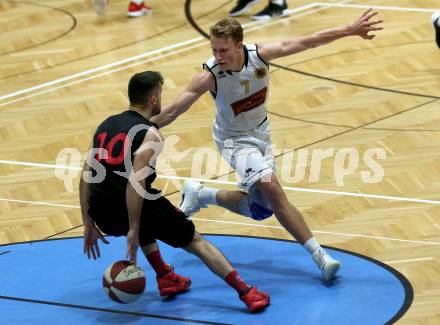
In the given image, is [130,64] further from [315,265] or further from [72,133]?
[315,265]

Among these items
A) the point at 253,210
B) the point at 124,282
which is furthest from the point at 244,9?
the point at 124,282

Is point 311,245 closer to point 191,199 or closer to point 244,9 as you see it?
point 191,199

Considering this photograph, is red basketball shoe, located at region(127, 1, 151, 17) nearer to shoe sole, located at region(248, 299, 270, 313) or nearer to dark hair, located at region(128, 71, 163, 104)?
dark hair, located at region(128, 71, 163, 104)

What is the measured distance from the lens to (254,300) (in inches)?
307

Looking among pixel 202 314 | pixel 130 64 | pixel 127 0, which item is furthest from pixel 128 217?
pixel 127 0

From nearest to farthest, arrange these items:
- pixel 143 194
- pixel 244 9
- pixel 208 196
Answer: pixel 143 194, pixel 208 196, pixel 244 9

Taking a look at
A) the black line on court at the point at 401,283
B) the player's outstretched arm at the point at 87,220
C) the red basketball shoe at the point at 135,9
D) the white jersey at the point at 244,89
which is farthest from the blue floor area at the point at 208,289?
the red basketball shoe at the point at 135,9

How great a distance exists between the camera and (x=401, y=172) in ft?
33.7

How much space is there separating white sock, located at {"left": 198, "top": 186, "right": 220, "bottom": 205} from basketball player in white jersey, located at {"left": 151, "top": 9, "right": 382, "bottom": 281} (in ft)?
1.13

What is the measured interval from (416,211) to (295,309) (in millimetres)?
2031

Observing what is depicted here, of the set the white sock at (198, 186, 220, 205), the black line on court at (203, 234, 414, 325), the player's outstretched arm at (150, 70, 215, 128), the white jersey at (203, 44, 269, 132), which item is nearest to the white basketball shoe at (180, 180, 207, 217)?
the white sock at (198, 186, 220, 205)

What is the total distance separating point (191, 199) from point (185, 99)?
1295 millimetres

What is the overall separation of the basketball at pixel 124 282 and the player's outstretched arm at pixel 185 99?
3.46 feet

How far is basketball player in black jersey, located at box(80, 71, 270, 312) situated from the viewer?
772 cm
